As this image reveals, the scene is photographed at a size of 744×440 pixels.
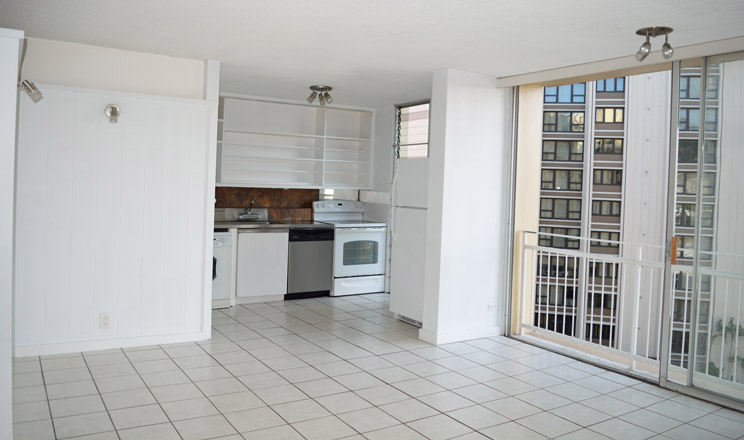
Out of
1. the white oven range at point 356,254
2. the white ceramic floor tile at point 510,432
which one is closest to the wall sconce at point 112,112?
the white oven range at point 356,254

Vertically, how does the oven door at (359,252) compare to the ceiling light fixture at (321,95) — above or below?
below

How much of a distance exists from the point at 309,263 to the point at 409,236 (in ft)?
5.43

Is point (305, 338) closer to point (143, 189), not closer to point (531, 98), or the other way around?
point (143, 189)

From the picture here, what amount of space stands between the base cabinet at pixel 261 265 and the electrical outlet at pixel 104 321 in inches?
75.6

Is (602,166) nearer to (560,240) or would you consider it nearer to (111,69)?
(560,240)

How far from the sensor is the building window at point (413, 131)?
21.5ft

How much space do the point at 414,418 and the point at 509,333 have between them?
231cm

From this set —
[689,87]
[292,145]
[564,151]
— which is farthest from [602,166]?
[689,87]

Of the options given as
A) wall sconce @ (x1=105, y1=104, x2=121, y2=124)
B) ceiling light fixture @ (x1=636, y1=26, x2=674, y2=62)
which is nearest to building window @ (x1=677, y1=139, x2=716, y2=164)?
ceiling light fixture @ (x1=636, y1=26, x2=674, y2=62)

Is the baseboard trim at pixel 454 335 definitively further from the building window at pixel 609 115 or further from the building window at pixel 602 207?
the building window at pixel 609 115

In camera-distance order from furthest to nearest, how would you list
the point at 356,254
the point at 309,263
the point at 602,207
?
the point at 602,207
the point at 356,254
the point at 309,263

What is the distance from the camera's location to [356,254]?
7012 mm

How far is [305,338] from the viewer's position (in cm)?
499

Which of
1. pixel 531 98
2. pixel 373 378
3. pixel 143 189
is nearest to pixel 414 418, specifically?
pixel 373 378
